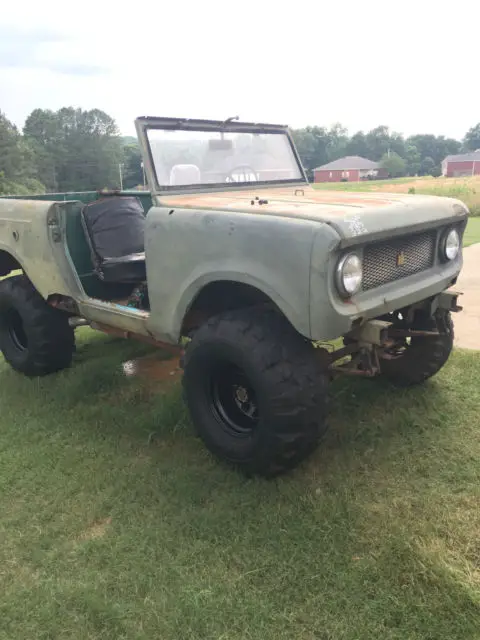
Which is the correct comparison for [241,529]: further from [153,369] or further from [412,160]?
[412,160]

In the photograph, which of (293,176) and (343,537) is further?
(293,176)

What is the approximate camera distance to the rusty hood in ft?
8.26

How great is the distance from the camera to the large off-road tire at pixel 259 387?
267cm

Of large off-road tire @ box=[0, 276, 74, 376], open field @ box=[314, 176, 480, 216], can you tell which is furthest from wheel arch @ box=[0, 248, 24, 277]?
open field @ box=[314, 176, 480, 216]

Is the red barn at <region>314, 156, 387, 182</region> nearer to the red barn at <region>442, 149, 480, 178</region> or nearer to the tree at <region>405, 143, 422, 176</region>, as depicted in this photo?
the red barn at <region>442, 149, 480, 178</region>

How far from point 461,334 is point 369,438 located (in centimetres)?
216

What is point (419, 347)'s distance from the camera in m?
3.74

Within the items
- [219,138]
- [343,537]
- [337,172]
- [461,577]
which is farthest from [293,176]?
[337,172]

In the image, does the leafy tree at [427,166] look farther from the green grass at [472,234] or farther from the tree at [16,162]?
the green grass at [472,234]

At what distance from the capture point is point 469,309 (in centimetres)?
575

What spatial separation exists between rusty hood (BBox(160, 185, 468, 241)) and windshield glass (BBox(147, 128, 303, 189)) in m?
0.24

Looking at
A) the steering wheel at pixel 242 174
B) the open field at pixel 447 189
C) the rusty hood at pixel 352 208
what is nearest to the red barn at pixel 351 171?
the open field at pixel 447 189

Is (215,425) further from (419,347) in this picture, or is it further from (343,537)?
(419,347)

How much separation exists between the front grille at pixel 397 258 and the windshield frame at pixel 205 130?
56.1 inches
